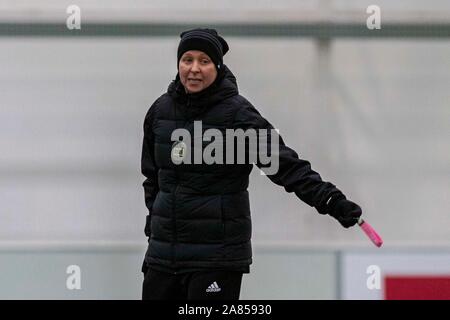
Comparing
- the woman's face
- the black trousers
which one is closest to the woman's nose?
the woman's face

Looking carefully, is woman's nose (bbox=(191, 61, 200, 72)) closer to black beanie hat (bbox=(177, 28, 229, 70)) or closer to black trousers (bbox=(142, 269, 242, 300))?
black beanie hat (bbox=(177, 28, 229, 70))

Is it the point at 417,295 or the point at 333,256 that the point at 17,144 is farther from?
the point at 417,295

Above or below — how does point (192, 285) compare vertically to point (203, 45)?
below

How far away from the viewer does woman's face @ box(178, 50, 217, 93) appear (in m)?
3.86

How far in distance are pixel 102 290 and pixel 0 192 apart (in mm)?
660

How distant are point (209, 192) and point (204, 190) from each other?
0.02m

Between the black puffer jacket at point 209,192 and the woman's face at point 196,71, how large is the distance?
0.09ft

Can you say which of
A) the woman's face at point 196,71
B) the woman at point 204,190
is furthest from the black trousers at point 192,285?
the woman's face at point 196,71

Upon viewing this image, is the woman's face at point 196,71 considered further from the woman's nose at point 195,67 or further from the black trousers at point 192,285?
the black trousers at point 192,285

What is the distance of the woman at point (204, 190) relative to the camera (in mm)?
3803

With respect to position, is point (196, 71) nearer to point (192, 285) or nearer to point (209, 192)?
point (209, 192)

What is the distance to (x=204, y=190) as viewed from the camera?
12.5 ft

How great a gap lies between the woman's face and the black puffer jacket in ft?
0.09

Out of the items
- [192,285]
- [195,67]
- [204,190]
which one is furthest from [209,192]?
[195,67]
